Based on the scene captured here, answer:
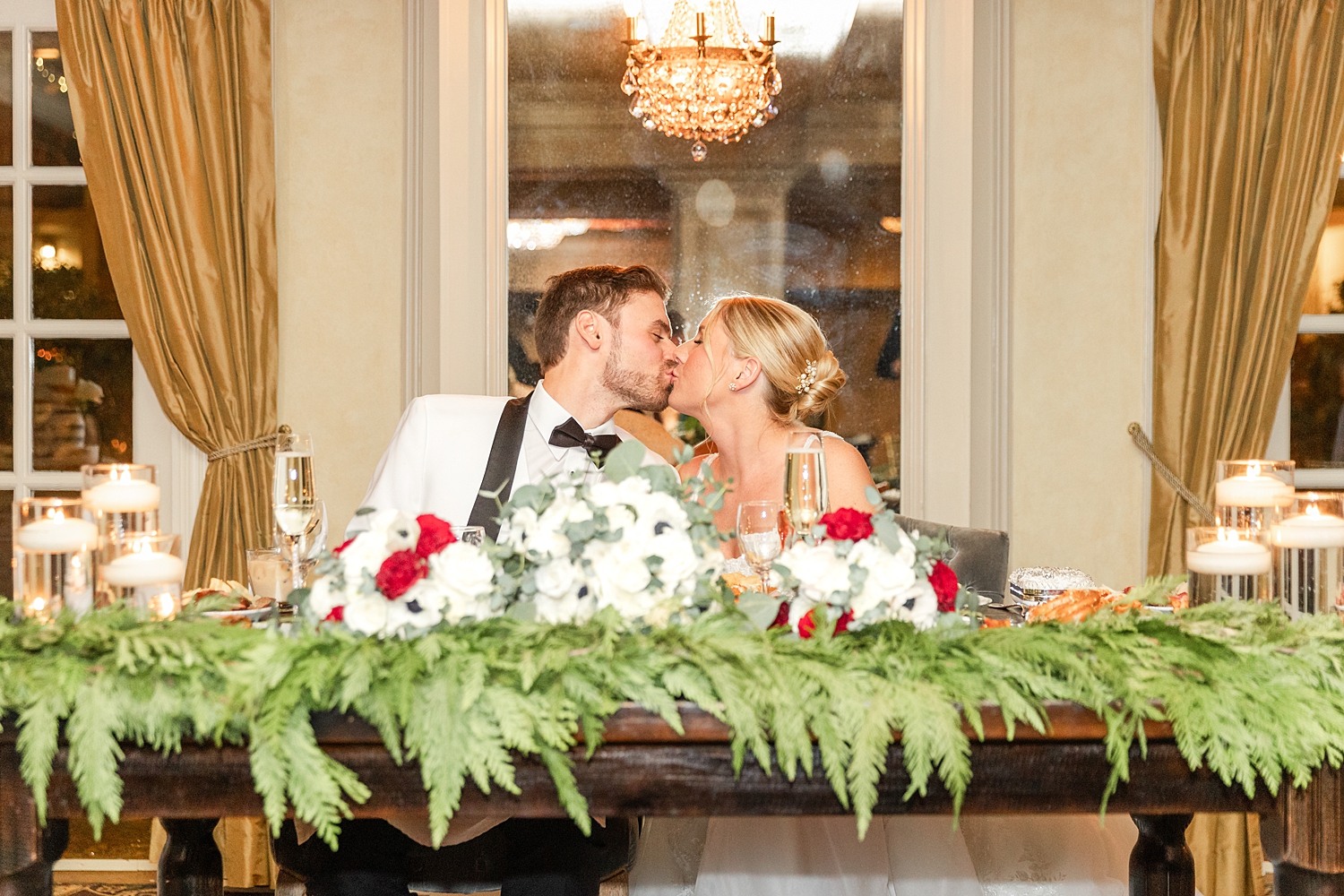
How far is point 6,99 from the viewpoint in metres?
3.66

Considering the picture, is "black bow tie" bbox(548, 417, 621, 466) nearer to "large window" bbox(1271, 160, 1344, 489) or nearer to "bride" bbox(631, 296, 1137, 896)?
"bride" bbox(631, 296, 1137, 896)

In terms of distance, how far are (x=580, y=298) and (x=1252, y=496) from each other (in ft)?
5.71

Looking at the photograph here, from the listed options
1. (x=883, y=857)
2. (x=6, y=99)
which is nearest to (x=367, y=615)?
(x=883, y=857)

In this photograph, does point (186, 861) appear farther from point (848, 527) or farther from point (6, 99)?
point (6, 99)

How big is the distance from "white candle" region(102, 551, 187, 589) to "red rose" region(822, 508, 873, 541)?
2.75 feet

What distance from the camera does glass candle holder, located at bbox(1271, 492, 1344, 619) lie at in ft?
4.65

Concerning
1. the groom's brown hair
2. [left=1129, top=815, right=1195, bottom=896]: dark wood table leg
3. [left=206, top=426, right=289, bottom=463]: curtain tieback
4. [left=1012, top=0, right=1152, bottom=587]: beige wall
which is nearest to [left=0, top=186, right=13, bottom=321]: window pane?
[left=206, top=426, right=289, bottom=463]: curtain tieback

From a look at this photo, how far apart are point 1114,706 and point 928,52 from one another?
117 inches

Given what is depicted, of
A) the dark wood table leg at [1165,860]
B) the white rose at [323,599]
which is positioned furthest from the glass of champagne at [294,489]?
the dark wood table leg at [1165,860]

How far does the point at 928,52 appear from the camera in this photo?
368 centimetres

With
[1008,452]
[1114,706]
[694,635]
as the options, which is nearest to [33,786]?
[694,635]

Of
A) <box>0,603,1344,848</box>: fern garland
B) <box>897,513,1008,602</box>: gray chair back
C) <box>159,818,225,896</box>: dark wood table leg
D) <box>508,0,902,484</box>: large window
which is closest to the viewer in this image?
<box>0,603,1344,848</box>: fern garland

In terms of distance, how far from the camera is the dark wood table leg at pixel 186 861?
189 cm

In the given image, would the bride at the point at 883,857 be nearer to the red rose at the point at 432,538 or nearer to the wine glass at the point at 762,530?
the wine glass at the point at 762,530
